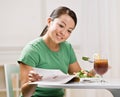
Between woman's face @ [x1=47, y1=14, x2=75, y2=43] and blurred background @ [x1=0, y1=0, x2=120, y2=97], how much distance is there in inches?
36.0

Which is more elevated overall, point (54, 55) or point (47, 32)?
point (47, 32)

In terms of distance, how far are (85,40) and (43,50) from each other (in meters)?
0.94

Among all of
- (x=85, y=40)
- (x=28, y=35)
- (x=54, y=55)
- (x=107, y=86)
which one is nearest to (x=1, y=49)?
(x=28, y=35)

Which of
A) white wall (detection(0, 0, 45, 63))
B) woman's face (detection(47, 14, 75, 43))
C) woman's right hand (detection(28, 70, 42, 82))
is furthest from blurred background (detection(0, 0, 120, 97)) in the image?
woman's right hand (detection(28, 70, 42, 82))

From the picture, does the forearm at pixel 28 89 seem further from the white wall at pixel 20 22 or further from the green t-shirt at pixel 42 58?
the white wall at pixel 20 22

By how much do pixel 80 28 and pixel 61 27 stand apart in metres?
0.98

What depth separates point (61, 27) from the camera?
1788 millimetres

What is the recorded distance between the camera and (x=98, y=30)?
272 centimetres

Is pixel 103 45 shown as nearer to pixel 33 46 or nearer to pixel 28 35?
pixel 28 35

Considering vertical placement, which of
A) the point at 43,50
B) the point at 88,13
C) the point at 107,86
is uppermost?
the point at 88,13

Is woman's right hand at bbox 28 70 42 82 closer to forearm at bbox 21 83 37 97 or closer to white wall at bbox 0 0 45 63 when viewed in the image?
forearm at bbox 21 83 37 97

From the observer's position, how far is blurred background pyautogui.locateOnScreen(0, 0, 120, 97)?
2.71 meters

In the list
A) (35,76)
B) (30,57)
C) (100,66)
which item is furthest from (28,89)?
(100,66)

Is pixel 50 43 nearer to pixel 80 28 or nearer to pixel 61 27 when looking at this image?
pixel 61 27
